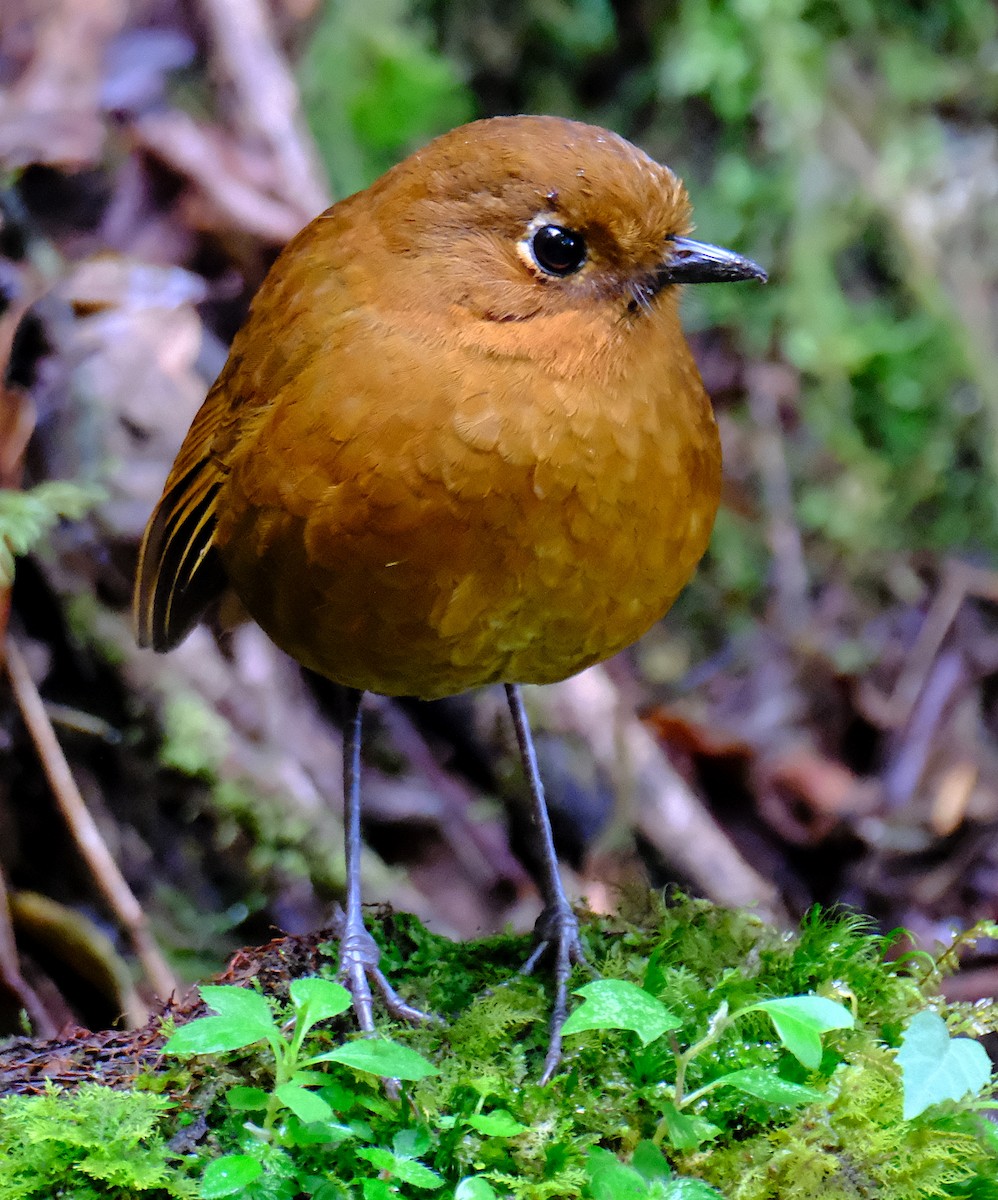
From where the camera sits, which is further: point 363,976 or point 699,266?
point 363,976

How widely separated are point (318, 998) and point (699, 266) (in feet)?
4.12

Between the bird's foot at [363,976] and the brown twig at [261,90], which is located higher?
the brown twig at [261,90]

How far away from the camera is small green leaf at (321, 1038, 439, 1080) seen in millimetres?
1604

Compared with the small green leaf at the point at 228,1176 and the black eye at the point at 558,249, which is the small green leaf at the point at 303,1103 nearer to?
the small green leaf at the point at 228,1176

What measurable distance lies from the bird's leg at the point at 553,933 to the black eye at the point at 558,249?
3.32 feet

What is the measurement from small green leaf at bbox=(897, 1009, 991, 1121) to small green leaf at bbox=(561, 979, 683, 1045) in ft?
0.98

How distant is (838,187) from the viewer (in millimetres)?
4820

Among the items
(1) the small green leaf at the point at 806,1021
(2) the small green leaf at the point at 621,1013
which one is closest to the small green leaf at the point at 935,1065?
(1) the small green leaf at the point at 806,1021

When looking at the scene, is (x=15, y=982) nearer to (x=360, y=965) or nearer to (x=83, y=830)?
(x=83, y=830)

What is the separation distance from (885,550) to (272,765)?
2.63m

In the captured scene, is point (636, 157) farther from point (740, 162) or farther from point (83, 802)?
point (740, 162)

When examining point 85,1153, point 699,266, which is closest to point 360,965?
point 85,1153

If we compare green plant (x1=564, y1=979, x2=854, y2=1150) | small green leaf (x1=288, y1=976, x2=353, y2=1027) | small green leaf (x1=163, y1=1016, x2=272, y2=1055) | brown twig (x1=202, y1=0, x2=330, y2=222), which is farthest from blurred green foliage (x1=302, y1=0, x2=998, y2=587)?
small green leaf (x1=163, y1=1016, x2=272, y2=1055)

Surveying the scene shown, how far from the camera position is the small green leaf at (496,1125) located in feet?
5.61
